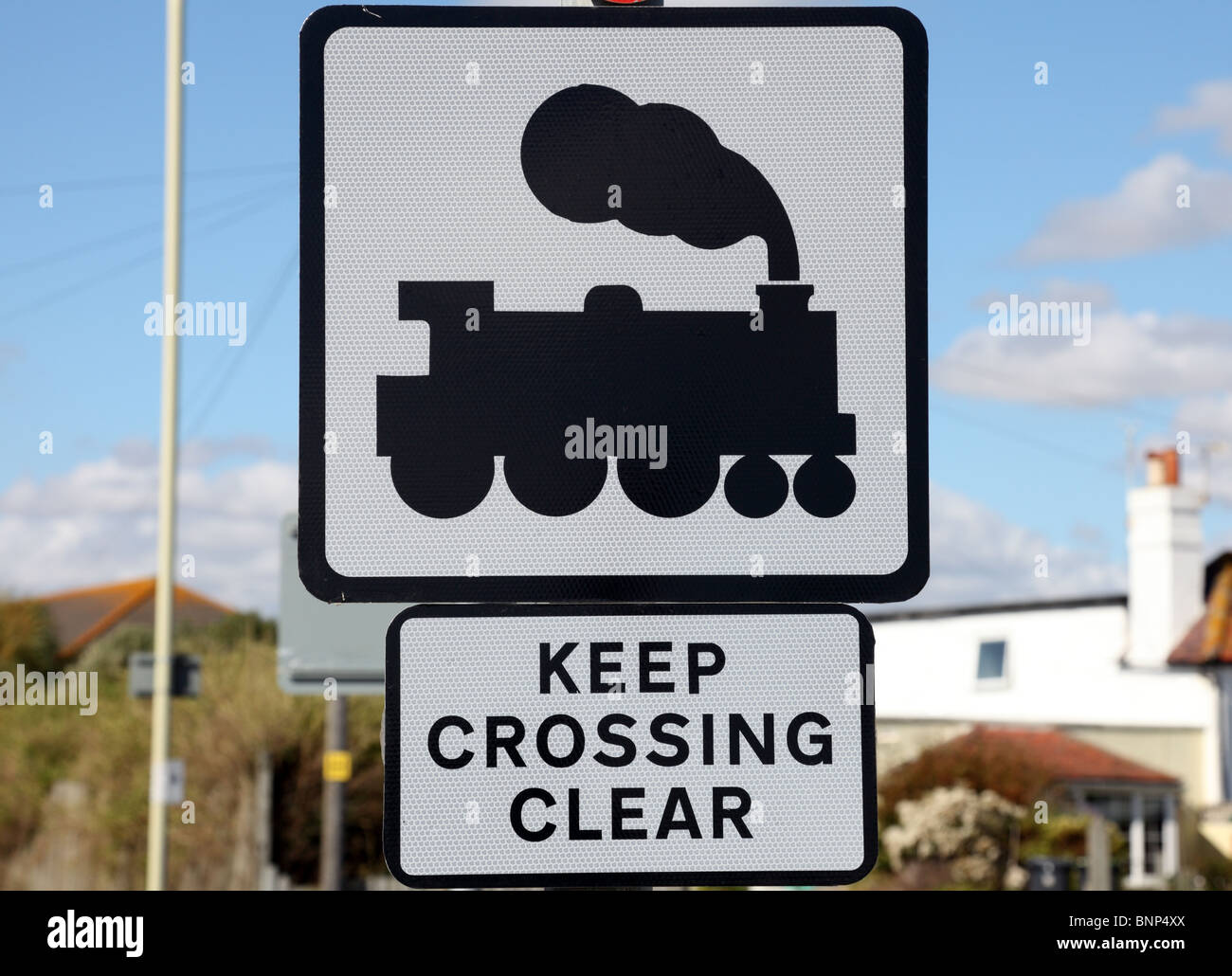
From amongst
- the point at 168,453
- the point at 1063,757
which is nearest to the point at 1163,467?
the point at 1063,757

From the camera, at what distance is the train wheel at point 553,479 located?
5.78ft

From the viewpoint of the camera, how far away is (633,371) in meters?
1.75

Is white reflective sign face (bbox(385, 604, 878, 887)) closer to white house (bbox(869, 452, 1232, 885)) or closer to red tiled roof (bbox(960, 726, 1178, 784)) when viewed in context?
white house (bbox(869, 452, 1232, 885))

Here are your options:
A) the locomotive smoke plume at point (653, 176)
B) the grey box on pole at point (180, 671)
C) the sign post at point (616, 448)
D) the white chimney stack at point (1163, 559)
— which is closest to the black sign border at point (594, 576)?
the sign post at point (616, 448)

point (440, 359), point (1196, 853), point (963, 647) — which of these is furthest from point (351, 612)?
point (963, 647)

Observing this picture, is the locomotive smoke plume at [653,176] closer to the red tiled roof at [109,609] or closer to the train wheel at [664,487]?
the train wheel at [664,487]

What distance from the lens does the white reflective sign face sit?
1771mm

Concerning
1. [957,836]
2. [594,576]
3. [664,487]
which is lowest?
[957,836]

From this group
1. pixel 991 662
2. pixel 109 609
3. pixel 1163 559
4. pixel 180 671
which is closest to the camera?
pixel 180 671

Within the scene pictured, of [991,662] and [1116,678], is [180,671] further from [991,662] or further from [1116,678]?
[991,662]

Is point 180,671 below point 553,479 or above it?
below

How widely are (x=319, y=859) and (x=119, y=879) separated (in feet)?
8.56

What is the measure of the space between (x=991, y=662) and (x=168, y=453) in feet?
63.3

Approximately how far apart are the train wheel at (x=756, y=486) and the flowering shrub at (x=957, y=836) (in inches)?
854
